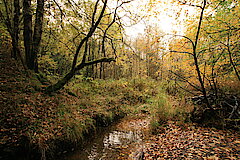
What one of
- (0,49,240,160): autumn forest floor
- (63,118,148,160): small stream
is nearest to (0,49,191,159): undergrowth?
(0,49,240,160): autumn forest floor

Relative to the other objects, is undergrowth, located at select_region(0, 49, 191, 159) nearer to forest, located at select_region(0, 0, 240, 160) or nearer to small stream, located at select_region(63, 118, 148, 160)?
forest, located at select_region(0, 0, 240, 160)

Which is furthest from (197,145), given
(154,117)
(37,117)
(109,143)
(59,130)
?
(37,117)

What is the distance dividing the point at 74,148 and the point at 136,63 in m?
23.1

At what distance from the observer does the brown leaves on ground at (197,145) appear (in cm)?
296

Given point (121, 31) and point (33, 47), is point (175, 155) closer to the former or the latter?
point (121, 31)

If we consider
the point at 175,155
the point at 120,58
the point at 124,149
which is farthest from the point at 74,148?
the point at 120,58

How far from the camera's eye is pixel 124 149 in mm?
4723

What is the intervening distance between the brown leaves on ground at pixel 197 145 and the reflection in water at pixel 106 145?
1.27 metres

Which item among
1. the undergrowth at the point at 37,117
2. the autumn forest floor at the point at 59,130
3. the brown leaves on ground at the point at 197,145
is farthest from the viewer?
the undergrowth at the point at 37,117

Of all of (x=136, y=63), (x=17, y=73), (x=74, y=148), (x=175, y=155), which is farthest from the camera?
(x=136, y=63)

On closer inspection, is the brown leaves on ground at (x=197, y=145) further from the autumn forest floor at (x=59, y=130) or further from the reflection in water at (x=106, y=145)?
the reflection in water at (x=106, y=145)

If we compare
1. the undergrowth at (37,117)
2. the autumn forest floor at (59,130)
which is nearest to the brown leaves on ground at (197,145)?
the autumn forest floor at (59,130)

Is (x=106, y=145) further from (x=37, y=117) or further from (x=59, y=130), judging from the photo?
(x=37, y=117)

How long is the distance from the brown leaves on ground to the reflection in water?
1.27 m
